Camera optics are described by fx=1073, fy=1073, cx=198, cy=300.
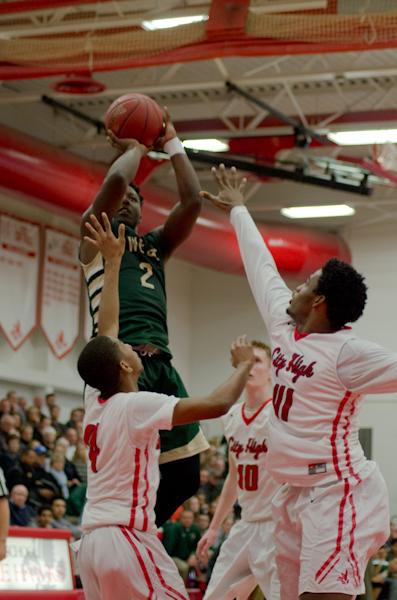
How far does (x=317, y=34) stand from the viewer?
35.4 feet

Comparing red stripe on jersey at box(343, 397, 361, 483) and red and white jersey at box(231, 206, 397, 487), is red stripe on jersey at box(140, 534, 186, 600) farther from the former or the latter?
red stripe on jersey at box(343, 397, 361, 483)

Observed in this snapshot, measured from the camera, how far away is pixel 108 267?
530 centimetres

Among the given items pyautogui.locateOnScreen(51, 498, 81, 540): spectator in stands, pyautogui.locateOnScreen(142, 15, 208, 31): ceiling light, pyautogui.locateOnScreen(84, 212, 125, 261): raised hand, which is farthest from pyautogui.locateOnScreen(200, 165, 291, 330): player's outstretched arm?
pyautogui.locateOnScreen(51, 498, 81, 540): spectator in stands

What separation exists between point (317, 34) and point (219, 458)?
35.1ft

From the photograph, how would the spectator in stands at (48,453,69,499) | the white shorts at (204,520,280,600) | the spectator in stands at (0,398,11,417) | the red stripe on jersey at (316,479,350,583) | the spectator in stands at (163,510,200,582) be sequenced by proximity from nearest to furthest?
the red stripe on jersey at (316,479,350,583)
the white shorts at (204,520,280,600)
the spectator in stands at (163,510,200,582)
the spectator in stands at (48,453,69,499)
the spectator in stands at (0,398,11,417)

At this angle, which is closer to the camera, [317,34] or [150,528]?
[150,528]

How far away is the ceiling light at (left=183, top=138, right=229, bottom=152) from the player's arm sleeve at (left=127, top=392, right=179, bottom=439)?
1427 centimetres

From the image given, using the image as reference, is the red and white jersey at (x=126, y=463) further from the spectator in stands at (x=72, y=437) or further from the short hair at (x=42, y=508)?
the spectator in stands at (x=72, y=437)

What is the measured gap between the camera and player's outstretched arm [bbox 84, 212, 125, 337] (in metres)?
5.17

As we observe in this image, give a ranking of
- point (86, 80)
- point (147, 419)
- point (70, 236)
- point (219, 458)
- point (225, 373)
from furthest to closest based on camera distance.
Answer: point (225, 373)
point (70, 236)
point (219, 458)
point (86, 80)
point (147, 419)

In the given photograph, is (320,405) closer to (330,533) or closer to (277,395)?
(277,395)

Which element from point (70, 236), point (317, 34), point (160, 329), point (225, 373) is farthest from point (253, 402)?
point (225, 373)

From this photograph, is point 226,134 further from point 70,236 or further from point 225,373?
point 225,373

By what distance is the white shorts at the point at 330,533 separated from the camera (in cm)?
479
